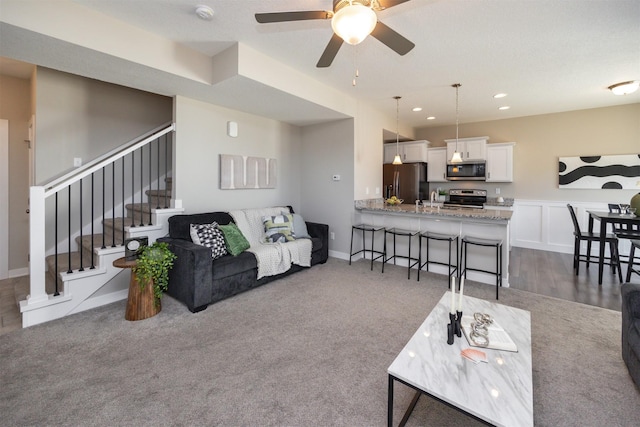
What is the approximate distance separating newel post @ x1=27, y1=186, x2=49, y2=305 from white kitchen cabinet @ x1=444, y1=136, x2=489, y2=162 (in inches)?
257

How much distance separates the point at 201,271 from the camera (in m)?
2.90

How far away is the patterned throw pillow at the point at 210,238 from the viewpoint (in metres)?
3.24

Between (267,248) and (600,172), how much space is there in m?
5.82

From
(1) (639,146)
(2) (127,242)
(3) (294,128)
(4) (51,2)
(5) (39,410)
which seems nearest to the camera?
(5) (39,410)

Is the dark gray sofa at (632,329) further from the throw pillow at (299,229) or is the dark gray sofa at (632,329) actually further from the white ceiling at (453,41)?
the throw pillow at (299,229)

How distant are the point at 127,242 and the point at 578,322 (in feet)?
14.5

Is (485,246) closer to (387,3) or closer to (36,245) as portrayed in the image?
(387,3)

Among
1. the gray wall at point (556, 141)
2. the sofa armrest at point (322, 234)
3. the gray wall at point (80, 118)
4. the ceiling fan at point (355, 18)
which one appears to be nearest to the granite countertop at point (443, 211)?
the sofa armrest at point (322, 234)

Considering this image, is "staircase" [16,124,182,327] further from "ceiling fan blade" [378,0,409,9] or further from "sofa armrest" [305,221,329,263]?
"ceiling fan blade" [378,0,409,9]

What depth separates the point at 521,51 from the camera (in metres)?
2.95

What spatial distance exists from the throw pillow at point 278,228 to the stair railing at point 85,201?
1.38 meters

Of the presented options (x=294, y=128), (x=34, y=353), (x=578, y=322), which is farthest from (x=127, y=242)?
(x=578, y=322)

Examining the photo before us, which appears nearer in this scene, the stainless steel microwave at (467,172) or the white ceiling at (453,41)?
the white ceiling at (453,41)

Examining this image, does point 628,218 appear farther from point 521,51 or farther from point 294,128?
point 294,128
